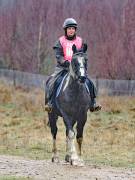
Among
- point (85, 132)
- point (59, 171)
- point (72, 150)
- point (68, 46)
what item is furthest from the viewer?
point (85, 132)

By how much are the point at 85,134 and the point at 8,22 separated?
3457 cm

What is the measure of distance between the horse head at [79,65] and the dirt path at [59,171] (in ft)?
5.37

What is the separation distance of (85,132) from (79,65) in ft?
31.3

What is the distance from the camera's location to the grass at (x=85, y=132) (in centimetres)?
1581

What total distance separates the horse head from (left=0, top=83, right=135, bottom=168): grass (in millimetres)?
2651

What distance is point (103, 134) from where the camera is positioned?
20.4 metres

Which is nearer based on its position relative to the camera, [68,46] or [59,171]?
[59,171]

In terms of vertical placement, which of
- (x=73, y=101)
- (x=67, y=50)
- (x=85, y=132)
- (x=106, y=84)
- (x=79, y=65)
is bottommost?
(x=85, y=132)

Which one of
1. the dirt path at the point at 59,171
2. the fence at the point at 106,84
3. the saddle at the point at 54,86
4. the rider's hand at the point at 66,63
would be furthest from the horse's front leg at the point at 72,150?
the fence at the point at 106,84

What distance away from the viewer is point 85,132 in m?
20.9

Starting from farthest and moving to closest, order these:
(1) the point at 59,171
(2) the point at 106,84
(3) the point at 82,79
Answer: (2) the point at 106,84 → (3) the point at 82,79 → (1) the point at 59,171

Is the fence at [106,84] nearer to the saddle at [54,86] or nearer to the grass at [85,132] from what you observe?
the grass at [85,132]

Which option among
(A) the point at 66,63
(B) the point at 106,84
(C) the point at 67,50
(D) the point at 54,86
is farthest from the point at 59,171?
(B) the point at 106,84

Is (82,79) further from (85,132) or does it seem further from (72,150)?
(85,132)
